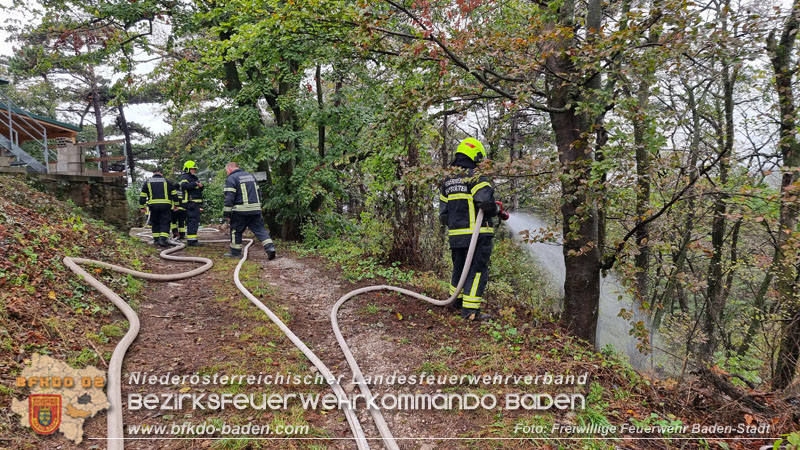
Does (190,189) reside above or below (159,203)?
above

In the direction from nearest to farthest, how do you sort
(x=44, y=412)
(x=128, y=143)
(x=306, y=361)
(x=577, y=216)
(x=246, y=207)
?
(x=44, y=412) → (x=306, y=361) → (x=577, y=216) → (x=246, y=207) → (x=128, y=143)

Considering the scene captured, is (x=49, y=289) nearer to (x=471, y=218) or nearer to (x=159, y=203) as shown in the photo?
(x=471, y=218)

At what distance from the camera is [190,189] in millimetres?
9711

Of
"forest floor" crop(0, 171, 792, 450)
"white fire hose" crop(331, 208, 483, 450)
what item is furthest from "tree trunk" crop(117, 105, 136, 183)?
"white fire hose" crop(331, 208, 483, 450)

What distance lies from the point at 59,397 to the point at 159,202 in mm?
7355

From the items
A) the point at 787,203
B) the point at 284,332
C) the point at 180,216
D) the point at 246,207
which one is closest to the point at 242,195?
the point at 246,207

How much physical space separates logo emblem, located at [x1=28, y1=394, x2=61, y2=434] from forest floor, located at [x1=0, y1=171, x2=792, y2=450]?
7cm

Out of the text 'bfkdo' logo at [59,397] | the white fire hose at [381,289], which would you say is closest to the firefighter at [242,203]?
the white fire hose at [381,289]

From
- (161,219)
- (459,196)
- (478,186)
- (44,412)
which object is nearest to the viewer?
(44,412)

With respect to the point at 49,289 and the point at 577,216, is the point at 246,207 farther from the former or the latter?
the point at 577,216

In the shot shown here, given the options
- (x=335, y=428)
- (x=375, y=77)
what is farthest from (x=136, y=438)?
(x=375, y=77)

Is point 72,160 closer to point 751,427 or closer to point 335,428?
point 335,428

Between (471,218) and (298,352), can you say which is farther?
(471,218)

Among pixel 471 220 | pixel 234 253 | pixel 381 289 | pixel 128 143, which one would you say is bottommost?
pixel 381 289
